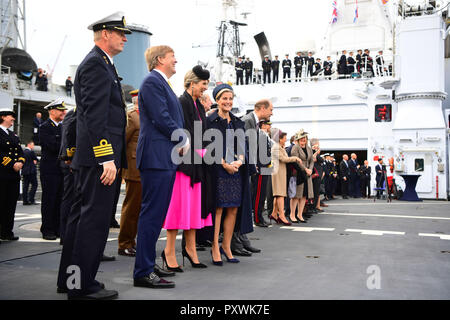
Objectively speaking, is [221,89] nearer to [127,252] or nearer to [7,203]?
[127,252]

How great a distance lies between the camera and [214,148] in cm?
403

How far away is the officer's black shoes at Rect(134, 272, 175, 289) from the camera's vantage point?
290 centimetres

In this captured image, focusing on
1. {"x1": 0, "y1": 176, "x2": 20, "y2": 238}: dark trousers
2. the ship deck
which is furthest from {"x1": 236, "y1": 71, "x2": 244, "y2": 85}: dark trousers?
{"x1": 0, "y1": 176, "x2": 20, "y2": 238}: dark trousers

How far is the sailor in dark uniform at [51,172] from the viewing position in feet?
17.6

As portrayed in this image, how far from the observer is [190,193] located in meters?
3.74

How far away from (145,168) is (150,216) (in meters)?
0.35

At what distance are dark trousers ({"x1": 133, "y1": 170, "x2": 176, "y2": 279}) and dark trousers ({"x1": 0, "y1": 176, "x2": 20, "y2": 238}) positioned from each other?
2.98 meters

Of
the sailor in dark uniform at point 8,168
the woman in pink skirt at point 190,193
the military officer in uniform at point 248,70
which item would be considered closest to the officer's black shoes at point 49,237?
the sailor in dark uniform at point 8,168

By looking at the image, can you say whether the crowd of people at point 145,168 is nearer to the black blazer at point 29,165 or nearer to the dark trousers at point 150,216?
the dark trousers at point 150,216

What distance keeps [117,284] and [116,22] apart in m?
1.86

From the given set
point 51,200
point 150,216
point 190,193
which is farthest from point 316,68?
point 150,216

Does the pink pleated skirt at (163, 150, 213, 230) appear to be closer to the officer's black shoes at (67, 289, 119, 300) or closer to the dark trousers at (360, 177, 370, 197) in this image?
the officer's black shoes at (67, 289, 119, 300)
